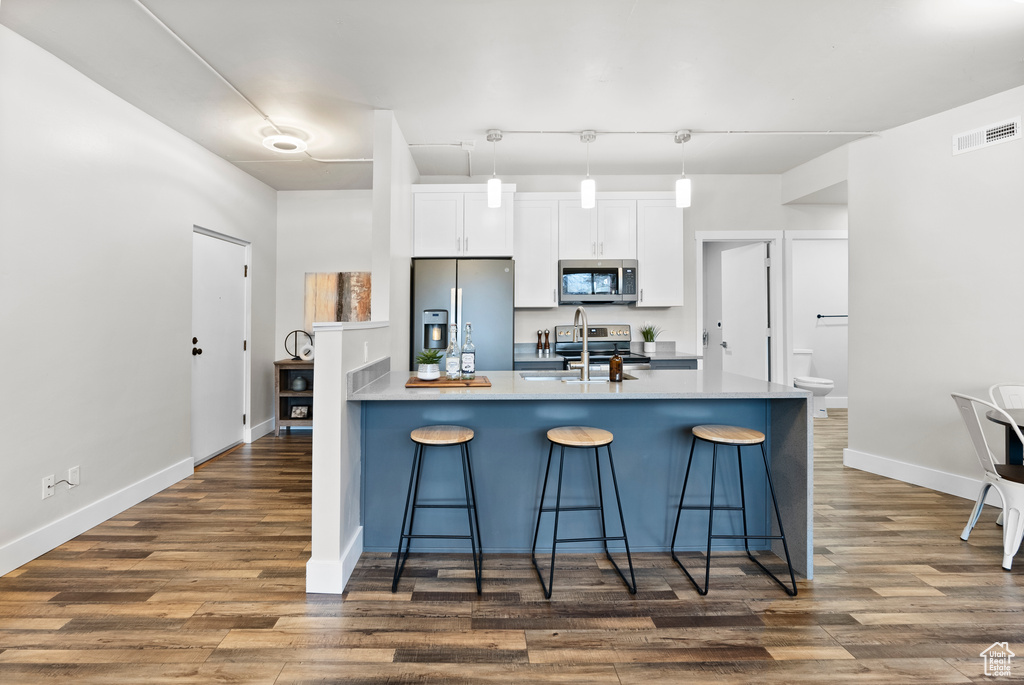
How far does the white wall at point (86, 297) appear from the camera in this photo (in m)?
2.46

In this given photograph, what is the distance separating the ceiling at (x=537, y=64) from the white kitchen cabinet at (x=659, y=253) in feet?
2.24

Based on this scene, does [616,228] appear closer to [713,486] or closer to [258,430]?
[713,486]

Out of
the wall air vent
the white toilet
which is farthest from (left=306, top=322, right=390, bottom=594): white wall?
the white toilet

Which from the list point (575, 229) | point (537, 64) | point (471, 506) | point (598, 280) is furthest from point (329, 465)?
point (575, 229)

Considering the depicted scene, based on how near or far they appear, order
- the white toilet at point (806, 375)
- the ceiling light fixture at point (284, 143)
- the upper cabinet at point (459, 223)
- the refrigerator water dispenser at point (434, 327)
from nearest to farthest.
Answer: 1. the ceiling light fixture at point (284, 143)
2. the refrigerator water dispenser at point (434, 327)
3. the upper cabinet at point (459, 223)
4. the white toilet at point (806, 375)

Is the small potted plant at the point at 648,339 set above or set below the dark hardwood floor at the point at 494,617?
above

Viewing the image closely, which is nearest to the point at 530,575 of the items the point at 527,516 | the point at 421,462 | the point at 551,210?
the point at 527,516

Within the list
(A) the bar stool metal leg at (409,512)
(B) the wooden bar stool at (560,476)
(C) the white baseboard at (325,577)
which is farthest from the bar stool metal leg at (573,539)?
(C) the white baseboard at (325,577)

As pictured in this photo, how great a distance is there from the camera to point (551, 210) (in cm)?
463

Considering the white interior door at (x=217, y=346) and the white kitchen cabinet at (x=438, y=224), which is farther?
the white kitchen cabinet at (x=438, y=224)

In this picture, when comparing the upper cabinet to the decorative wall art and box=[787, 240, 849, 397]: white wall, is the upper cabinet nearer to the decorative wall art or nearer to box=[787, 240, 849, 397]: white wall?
the decorative wall art

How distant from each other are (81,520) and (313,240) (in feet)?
11.1

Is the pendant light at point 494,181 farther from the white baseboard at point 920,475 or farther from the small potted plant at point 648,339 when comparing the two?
the white baseboard at point 920,475

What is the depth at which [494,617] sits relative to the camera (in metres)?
2.00
